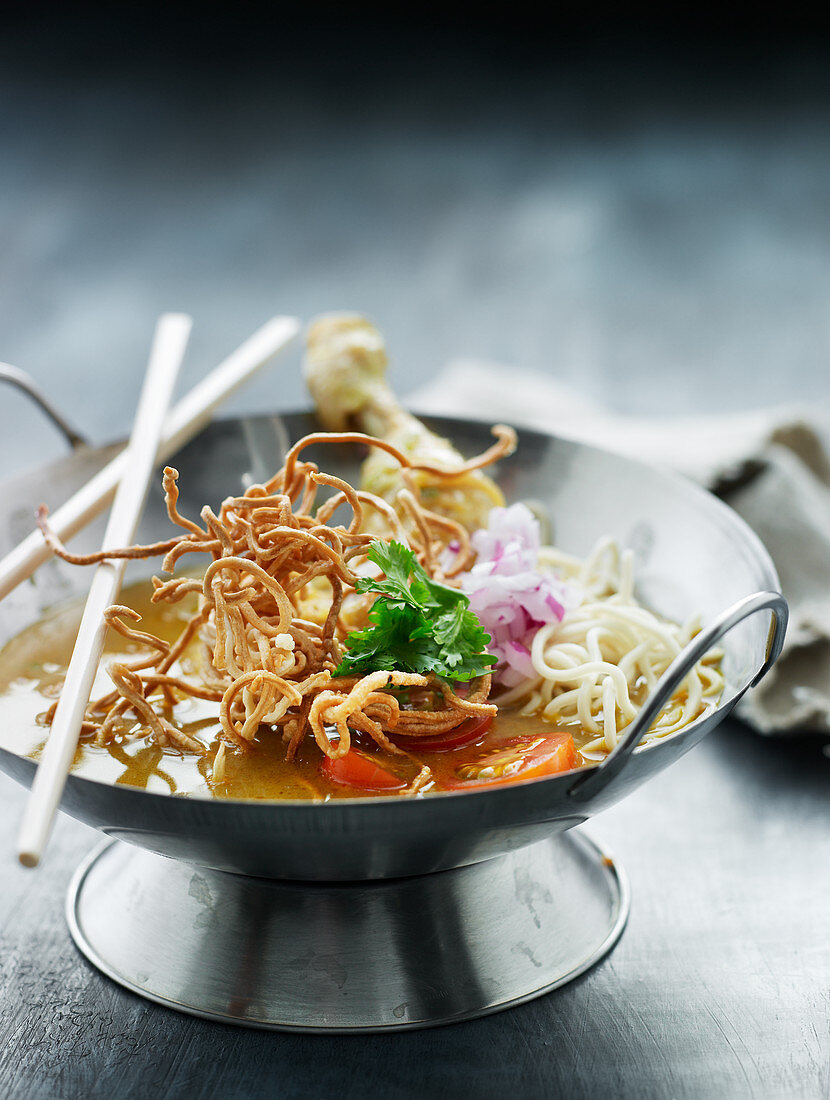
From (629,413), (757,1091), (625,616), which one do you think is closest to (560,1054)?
(757,1091)

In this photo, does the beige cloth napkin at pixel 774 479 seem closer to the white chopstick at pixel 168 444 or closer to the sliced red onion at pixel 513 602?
the white chopstick at pixel 168 444

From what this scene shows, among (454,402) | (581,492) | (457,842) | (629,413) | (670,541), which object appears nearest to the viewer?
(457,842)

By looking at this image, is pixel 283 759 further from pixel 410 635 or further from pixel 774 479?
pixel 774 479

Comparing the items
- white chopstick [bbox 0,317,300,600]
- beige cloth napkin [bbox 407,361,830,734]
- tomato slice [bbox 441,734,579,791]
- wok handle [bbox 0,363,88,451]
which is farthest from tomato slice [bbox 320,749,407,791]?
wok handle [bbox 0,363,88,451]

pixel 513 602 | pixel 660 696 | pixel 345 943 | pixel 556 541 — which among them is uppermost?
pixel 660 696

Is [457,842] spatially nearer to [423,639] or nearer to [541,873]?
[423,639]

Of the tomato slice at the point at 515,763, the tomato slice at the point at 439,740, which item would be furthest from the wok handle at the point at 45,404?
the tomato slice at the point at 515,763

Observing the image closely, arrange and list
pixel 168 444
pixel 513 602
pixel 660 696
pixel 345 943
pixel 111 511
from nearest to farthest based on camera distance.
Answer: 1. pixel 660 696
2. pixel 345 943
3. pixel 513 602
4. pixel 111 511
5. pixel 168 444

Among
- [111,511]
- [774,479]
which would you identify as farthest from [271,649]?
[774,479]
